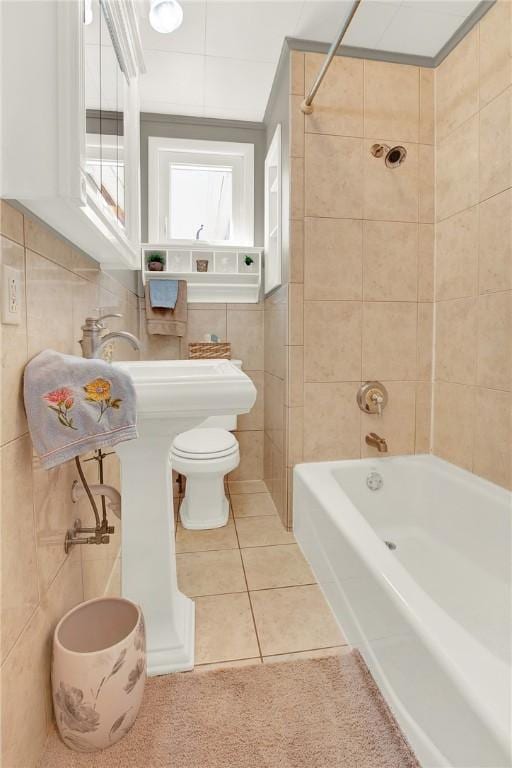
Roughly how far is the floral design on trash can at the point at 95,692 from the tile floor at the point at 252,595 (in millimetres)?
301

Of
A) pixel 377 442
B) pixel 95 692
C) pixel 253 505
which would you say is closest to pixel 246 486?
pixel 253 505

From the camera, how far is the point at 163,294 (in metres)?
2.33

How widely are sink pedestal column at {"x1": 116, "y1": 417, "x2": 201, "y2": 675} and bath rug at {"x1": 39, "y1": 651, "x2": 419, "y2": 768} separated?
0.26 feet

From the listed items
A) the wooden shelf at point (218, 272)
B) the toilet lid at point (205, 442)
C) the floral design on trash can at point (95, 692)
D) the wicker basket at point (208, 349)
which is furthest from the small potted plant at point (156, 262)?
the floral design on trash can at point (95, 692)

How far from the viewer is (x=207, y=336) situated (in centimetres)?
244

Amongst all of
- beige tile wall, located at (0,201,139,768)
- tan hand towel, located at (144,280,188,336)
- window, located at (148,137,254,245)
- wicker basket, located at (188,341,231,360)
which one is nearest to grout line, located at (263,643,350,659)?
beige tile wall, located at (0,201,139,768)

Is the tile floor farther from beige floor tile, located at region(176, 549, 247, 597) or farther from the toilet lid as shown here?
the toilet lid

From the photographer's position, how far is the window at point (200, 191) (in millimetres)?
2455

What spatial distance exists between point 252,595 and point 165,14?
7.62 feet

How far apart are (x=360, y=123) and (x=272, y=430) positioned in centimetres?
166

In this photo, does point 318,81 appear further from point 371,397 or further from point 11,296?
point 11,296

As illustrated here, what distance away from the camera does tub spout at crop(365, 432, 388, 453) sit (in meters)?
1.83

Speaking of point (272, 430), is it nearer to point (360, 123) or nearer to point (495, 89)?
point (360, 123)

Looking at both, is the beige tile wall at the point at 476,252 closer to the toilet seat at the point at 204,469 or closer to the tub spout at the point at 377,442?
the tub spout at the point at 377,442
